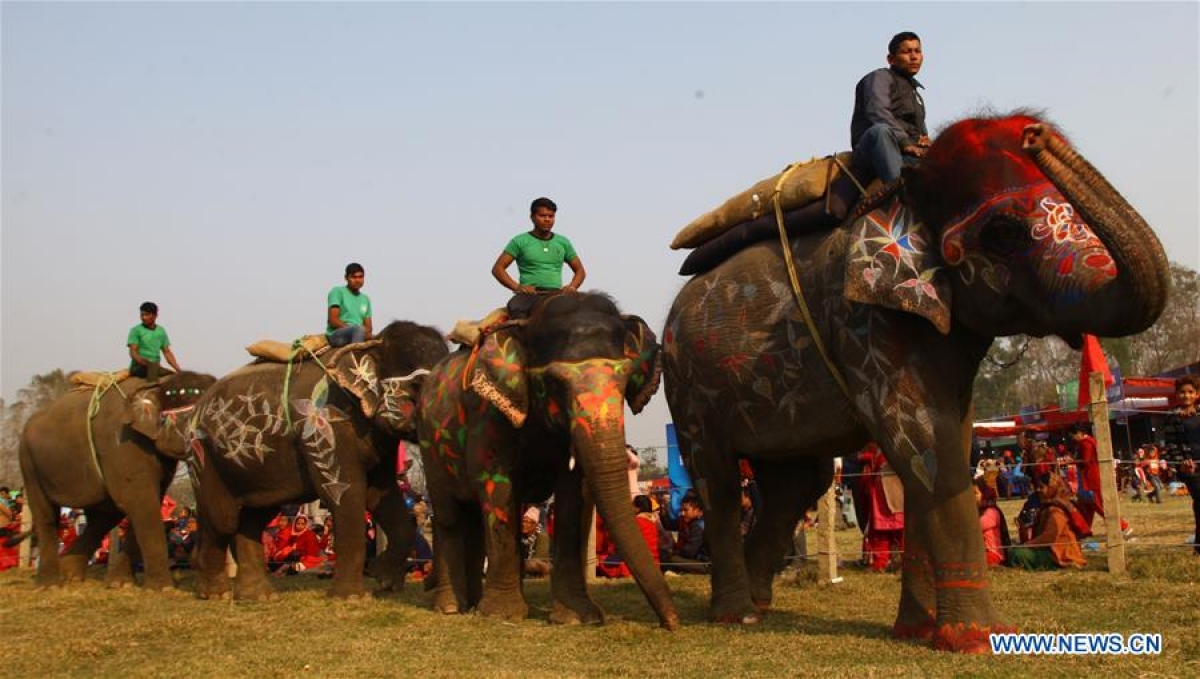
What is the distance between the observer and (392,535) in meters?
11.5

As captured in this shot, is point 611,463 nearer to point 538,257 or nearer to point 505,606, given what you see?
point 505,606

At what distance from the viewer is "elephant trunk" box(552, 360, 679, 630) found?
7328 millimetres

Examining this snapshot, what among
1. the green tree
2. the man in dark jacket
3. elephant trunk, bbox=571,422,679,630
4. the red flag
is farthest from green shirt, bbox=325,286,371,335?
the green tree

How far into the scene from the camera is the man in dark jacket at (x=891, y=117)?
7.17m

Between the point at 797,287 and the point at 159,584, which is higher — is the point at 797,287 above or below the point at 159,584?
above

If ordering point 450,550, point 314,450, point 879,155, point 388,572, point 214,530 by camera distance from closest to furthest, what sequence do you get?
point 879,155
point 450,550
point 314,450
point 388,572
point 214,530

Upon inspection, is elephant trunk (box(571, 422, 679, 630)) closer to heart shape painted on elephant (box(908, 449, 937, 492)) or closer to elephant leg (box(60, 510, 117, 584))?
heart shape painted on elephant (box(908, 449, 937, 492))

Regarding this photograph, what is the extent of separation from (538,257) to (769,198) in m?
2.44

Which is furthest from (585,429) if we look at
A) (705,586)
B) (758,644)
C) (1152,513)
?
(1152,513)

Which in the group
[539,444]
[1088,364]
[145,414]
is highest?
[1088,364]

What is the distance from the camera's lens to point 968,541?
634cm

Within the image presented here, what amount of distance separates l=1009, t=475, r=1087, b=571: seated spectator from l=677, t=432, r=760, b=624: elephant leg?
12.4 ft

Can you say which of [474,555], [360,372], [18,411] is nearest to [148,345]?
[360,372]

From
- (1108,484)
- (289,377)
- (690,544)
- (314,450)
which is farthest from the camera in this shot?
(690,544)
